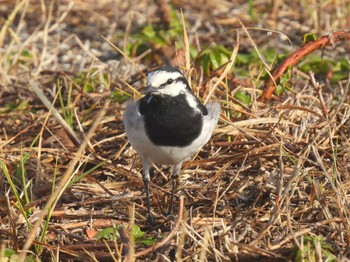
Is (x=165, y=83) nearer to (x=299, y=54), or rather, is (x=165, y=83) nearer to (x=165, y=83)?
(x=165, y=83)

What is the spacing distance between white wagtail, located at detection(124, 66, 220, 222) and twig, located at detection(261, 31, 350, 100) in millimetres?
1128

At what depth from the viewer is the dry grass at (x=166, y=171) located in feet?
13.1

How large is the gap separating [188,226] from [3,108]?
2550 millimetres

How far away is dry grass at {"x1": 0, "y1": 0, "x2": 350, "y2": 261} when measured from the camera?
3.98 meters

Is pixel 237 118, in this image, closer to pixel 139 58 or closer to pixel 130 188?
pixel 130 188

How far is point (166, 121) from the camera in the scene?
4.21m

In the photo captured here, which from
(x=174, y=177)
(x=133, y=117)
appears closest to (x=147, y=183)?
(x=174, y=177)

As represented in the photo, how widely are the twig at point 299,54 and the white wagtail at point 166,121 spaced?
1128mm

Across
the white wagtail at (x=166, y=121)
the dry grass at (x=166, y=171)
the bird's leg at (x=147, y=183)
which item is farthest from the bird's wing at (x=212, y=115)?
the bird's leg at (x=147, y=183)

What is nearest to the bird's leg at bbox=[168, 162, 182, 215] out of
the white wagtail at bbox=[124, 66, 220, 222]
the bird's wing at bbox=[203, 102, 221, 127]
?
the white wagtail at bbox=[124, 66, 220, 222]

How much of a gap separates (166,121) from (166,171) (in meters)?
0.88

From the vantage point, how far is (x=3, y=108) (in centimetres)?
600

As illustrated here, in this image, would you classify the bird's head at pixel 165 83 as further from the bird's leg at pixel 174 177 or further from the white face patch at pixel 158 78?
the bird's leg at pixel 174 177

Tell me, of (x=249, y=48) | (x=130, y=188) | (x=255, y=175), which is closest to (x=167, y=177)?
(x=130, y=188)
